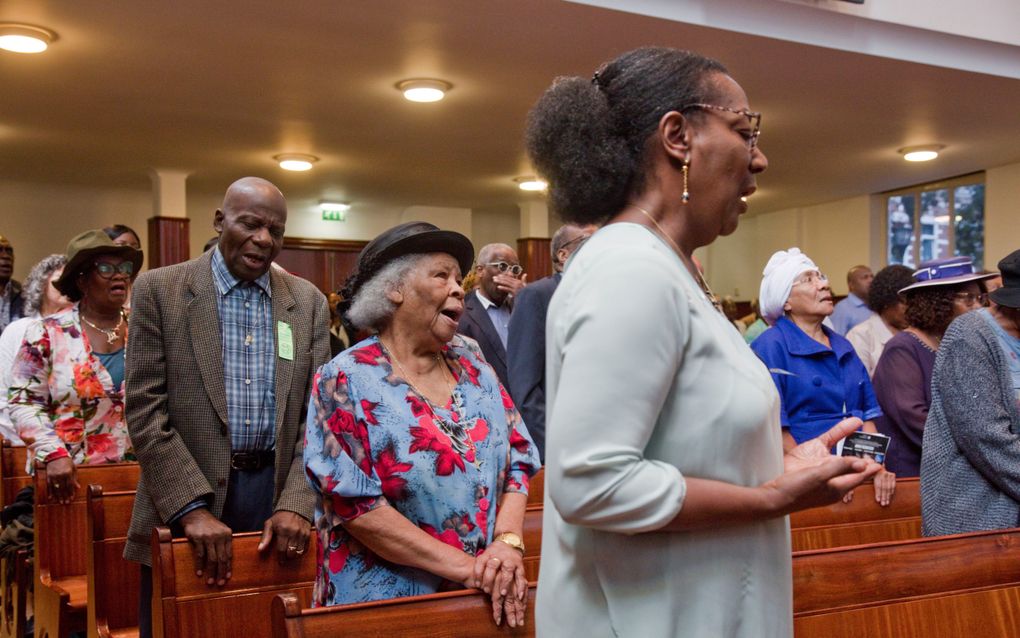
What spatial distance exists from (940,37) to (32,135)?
733 cm

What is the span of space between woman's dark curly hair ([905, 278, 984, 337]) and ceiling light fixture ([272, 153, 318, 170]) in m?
6.62

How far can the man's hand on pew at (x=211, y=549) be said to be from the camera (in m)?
2.20

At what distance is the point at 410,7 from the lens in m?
5.21

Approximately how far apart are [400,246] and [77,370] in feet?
6.11

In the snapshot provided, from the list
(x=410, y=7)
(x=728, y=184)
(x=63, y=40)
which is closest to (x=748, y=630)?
(x=728, y=184)

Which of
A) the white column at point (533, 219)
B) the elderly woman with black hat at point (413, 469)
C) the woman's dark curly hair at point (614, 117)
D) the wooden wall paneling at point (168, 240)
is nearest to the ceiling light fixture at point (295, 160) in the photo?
the wooden wall paneling at point (168, 240)


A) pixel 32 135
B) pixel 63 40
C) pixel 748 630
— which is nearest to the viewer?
pixel 748 630

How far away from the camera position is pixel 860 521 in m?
3.19

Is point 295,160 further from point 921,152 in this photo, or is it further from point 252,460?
point 252,460

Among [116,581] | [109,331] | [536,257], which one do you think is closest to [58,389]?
[109,331]

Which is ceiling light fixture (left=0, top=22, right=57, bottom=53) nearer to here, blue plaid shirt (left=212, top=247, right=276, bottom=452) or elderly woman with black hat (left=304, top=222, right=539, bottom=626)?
blue plaid shirt (left=212, top=247, right=276, bottom=452)

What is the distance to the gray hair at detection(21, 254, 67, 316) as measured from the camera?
4.95 meters

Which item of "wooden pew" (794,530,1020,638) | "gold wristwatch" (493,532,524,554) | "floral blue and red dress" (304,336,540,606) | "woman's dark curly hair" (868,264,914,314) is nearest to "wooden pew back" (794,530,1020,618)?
"wooden pew" (794,530,1020,638)

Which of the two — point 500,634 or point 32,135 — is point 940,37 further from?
point 32,135
